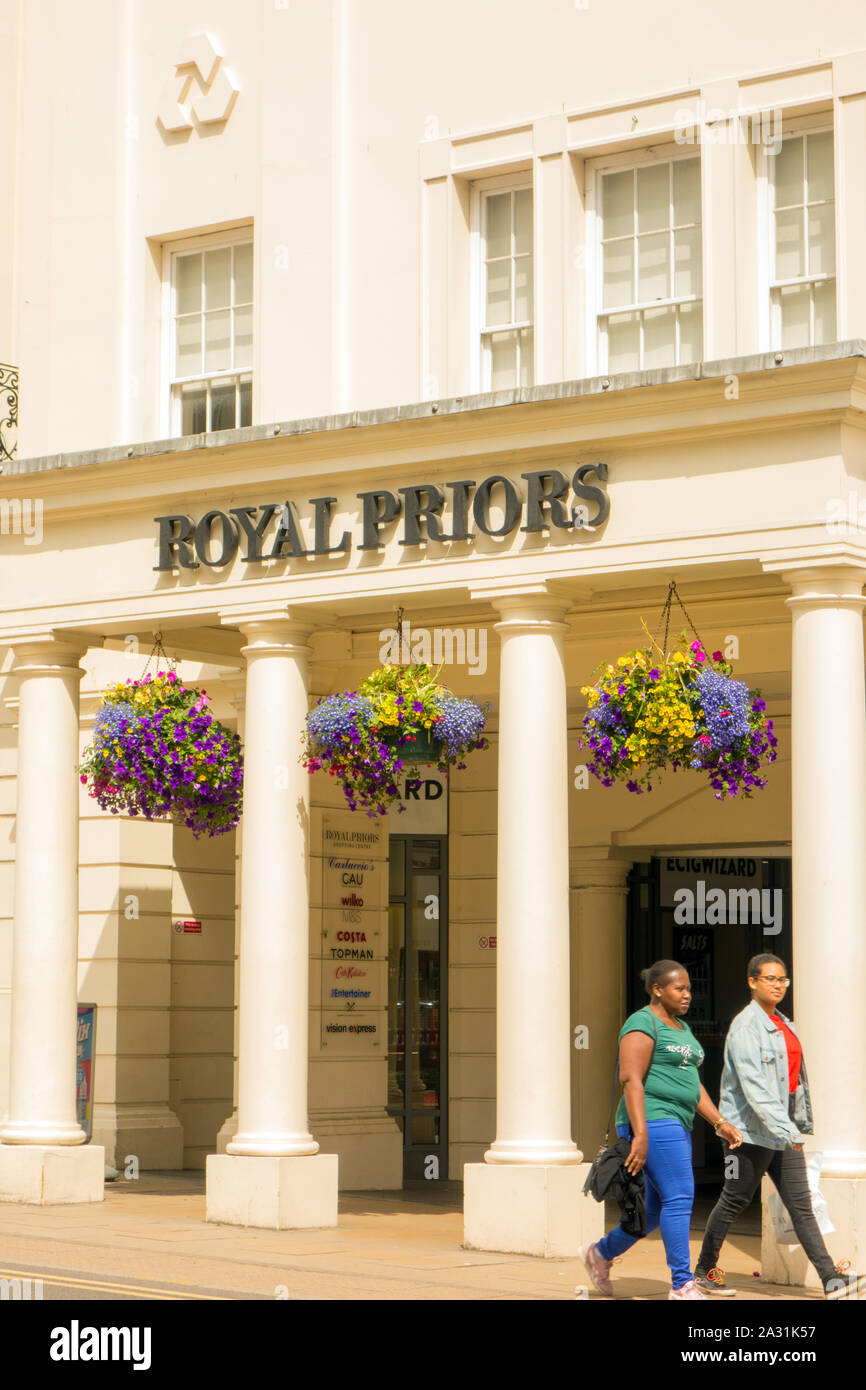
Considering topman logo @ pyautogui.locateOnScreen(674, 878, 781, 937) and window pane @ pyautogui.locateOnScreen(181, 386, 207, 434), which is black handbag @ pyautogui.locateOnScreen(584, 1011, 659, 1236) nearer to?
window pane @ pyautogui.locateOnScreen(181, 386, 207, 434)

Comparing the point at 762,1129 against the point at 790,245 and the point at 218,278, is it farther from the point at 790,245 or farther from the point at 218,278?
the point at 218,278

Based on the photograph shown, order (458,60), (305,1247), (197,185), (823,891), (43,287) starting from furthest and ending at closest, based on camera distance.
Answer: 1. (43,287)
2. (197,185)
3. (458,60)
4. (305,1247)
5. (823,891)

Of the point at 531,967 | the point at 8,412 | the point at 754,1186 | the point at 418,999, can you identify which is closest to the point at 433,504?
the point at 531,967

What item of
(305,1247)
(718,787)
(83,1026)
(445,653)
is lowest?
(305,1247)

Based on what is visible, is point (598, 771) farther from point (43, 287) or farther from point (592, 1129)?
point (43, 287)

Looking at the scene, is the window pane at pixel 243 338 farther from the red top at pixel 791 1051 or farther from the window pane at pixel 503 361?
the red top at pixel 791 1051

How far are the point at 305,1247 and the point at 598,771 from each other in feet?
11.9

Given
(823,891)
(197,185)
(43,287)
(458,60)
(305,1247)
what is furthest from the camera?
(43,287)

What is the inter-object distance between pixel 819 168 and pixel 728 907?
7394 mm

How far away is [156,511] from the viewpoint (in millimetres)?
15438

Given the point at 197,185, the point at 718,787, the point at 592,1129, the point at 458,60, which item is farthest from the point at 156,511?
the point at 592,1129

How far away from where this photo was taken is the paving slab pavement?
36.5 feet

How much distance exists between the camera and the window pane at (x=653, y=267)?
46.9 ft
